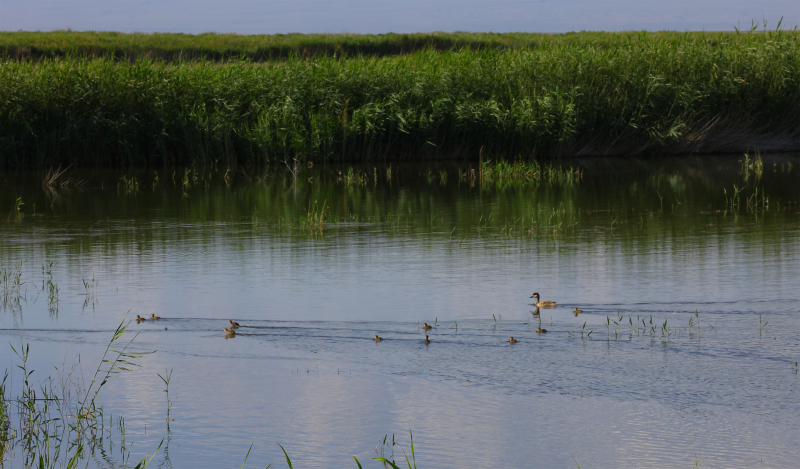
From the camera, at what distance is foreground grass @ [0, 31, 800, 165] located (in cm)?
2269

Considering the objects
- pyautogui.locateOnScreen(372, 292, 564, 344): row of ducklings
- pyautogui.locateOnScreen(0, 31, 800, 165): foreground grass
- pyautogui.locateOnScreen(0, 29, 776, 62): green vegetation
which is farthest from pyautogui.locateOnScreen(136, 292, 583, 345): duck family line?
pyautogui.locateOnScreen(0, 29, 776, 62): green vegetation

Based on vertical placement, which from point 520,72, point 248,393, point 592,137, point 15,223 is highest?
point 520,72

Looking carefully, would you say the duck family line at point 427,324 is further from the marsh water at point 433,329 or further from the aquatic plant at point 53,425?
the aquatic plant at point 53,425

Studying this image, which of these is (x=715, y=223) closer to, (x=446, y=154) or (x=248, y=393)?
(x=248, y=393)

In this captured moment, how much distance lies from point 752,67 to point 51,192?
17.8 m

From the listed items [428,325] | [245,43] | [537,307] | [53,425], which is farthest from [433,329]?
[245,43]

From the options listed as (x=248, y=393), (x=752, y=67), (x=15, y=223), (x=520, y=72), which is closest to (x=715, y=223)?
(x=248, y=393)

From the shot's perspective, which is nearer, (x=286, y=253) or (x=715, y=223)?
(x=286, y=253)

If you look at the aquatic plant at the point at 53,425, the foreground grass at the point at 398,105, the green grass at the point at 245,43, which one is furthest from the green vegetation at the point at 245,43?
the aquatic plant at the point at 53,425

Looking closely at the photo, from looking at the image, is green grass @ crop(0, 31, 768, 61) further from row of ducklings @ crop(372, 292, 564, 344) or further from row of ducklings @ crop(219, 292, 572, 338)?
row of ducklings @ crop(219, 292, 572, 338)

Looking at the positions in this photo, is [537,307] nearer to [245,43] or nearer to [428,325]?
[428,325]

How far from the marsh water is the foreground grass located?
27.7 feet

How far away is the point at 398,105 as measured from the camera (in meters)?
23.5

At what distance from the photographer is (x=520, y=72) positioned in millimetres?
23875
